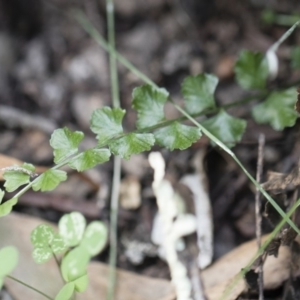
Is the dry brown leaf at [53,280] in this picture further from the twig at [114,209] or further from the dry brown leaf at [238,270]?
A: the dry brown leaf at [238,270]

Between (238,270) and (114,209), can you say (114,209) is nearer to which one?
(114,209)

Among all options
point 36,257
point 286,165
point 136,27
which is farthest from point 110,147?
point 136,27

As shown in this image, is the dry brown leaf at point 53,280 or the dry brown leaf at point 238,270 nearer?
the dry brown leaf at point 238,270

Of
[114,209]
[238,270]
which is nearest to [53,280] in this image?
[114,209]

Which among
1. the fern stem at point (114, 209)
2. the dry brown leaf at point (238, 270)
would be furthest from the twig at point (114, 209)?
the dry brown leaf at point (238, 270)

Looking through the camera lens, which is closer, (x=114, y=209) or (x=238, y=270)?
(x=238, y=270)

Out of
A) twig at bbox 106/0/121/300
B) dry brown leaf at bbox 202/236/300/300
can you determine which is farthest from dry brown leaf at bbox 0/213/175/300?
dry brown leaf at bbox 202/236/300/300

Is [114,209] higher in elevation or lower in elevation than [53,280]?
higher
